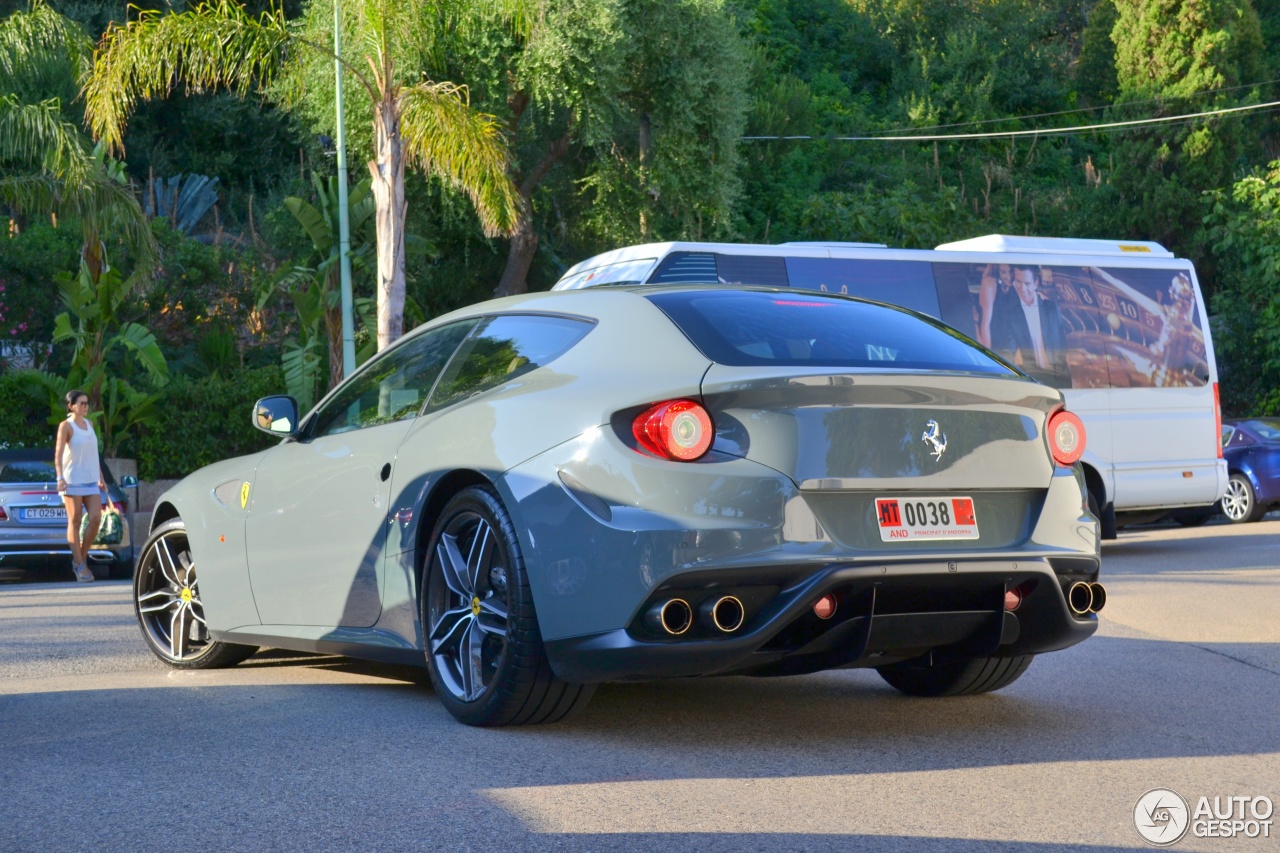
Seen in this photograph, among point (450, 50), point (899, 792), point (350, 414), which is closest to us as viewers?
point (899, 792)

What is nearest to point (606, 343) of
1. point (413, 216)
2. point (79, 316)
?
point (79, 316)

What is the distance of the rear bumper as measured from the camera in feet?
15.3

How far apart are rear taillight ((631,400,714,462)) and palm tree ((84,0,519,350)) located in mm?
15240

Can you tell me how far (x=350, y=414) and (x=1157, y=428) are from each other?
1064cm

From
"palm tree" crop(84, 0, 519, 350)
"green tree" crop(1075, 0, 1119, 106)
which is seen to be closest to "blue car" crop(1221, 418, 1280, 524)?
"palm tree" crop(84, 0, 519, 350)

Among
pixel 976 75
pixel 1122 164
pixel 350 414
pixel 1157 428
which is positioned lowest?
pixel 1157 428

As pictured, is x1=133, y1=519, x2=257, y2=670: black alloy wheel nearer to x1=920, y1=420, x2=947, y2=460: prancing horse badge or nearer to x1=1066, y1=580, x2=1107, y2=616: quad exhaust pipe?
x1=920, y1=420, x2=947, y2=460: prancing horse badge

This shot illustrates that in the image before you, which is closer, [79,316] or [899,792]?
[899,792]

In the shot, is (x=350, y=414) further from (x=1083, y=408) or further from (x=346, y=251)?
(x=346, y=251)

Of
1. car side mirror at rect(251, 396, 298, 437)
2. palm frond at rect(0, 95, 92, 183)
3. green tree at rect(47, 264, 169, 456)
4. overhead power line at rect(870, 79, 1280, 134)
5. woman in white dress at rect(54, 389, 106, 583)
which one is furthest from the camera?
overhead power line at rect(870, 79, 1280, 134)

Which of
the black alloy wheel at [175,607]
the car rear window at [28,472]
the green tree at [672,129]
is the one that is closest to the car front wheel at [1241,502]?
the green tree at [672,129]

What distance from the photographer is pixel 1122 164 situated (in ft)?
125

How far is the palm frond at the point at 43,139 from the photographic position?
19188 mm

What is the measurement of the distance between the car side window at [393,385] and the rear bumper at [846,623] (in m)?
1.47
